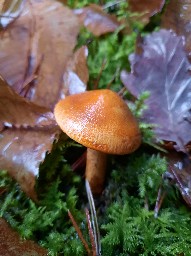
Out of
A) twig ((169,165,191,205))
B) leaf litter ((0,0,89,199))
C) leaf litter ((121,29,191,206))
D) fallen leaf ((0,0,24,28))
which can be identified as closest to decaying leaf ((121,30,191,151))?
leaf litter ((121,29,191,206))

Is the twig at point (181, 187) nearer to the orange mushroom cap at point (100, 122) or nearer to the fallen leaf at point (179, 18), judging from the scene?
the orange mushroom cap at point (100, 122)

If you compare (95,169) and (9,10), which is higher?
(9,10)

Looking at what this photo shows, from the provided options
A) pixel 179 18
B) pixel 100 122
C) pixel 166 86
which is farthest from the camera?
pixel 179 18

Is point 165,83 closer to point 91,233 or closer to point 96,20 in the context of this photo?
point 96,20

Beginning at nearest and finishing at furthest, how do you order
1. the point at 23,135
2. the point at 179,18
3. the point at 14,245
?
the point at 14,245 → the point at 23,135 → the point at 179,18

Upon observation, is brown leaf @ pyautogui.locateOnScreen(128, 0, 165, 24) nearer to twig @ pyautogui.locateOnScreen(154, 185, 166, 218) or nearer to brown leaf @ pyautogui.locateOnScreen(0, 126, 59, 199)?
brown leaf @ pyautogui.locateOnScreen(0, 126, 59, 199)

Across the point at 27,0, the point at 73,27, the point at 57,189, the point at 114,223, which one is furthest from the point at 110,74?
the point at 114,223

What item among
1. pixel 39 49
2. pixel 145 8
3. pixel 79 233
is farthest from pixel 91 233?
pixel 145 8

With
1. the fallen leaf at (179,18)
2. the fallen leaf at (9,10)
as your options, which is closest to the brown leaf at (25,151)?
the fallen leaf at (9,10)
